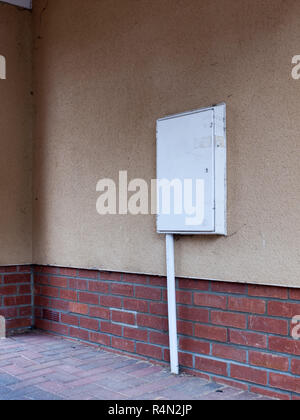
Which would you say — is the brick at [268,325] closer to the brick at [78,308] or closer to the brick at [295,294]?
the brick at [295,294]

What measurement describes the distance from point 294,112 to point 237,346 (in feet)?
4.19

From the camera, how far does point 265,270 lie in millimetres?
2465

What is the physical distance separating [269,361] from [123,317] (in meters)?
1.15

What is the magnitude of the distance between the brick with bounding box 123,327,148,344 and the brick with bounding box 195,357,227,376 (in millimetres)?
451

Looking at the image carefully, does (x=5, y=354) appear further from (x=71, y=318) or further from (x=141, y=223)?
(x=141, y=223)

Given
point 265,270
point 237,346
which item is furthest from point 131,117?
point 237,346

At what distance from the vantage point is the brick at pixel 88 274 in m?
3.50

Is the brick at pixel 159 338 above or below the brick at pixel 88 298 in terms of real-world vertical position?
below

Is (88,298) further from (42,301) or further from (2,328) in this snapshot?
(2,328)

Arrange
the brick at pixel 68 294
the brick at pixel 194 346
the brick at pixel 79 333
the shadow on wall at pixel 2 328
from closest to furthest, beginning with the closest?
the brick at pixel 194 346 < the brick at pixel 79 333 < the brick at pixel 68 294 < the shadow on wall at pixel 2 328

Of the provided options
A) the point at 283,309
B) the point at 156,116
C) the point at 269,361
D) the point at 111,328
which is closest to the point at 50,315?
the point at 111,328

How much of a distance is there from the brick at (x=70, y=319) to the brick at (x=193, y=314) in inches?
43.0

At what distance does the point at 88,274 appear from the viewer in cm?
356

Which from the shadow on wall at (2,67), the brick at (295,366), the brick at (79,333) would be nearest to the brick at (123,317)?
the brick at (79,333)
